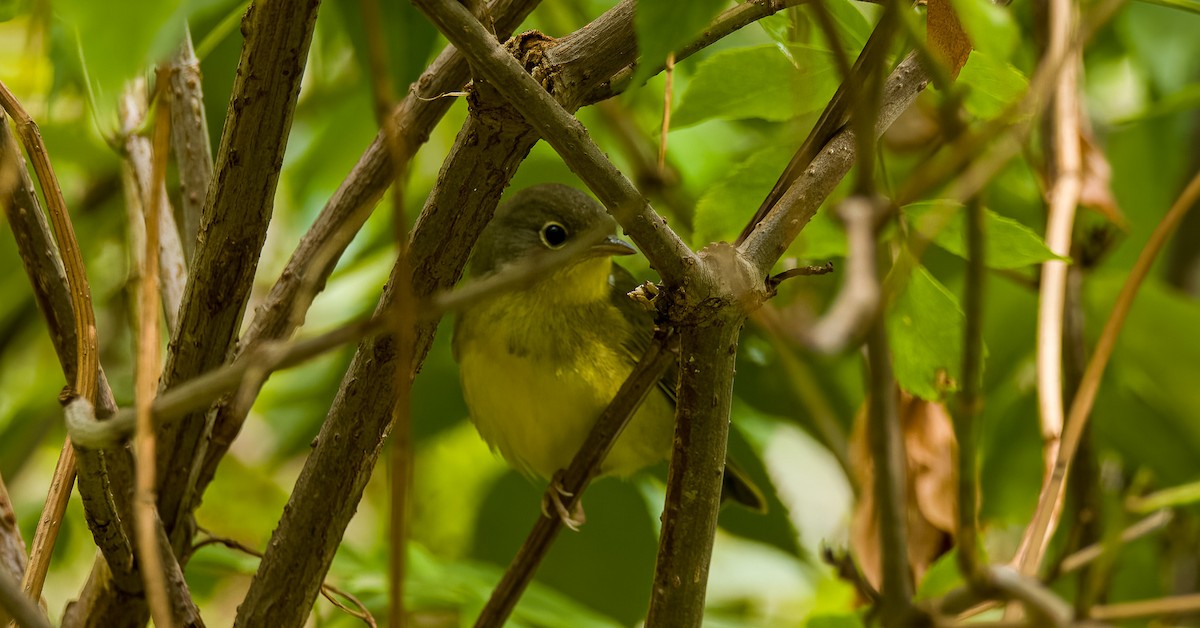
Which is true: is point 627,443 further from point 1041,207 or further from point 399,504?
point 399,504

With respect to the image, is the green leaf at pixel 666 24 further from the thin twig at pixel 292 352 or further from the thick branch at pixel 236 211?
the thick branch at pixel 236 211

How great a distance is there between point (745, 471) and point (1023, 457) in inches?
26.0

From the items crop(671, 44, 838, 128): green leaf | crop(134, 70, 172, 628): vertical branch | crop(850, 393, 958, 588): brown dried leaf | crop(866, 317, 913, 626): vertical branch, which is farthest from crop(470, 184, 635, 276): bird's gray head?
crop(866, 317, 913, 626): vertical branch

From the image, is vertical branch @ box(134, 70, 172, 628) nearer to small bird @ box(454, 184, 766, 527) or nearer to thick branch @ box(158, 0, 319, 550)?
thick branch @ box(158, 0, 319, 550)

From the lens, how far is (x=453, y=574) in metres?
2.05

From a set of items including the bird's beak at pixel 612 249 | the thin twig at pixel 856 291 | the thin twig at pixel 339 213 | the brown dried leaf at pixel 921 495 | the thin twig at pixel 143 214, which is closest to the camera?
the thin twig at pixel 856 291

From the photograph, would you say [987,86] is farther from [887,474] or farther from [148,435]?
[148,435]

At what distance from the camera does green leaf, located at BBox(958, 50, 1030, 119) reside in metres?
1.25

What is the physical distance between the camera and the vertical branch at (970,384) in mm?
798

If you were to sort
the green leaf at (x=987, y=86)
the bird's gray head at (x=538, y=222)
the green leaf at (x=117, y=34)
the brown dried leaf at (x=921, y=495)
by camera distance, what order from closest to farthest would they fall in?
the green leaf at (x=117, y=34), the green leaf at (x=987, y=86), the brown dried leaf at (x=921, y=495), the bird's gray head at (x=538, y=222)

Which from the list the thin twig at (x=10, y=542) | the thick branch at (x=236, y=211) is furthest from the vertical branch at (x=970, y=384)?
the thin twig at (x=10, y=542)

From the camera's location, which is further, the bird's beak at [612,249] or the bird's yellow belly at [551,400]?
the bird's yellow belly at [551,400]

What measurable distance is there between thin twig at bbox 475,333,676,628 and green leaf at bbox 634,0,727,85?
2.08 feet

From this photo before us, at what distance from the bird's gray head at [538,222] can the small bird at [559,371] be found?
0.16 m
